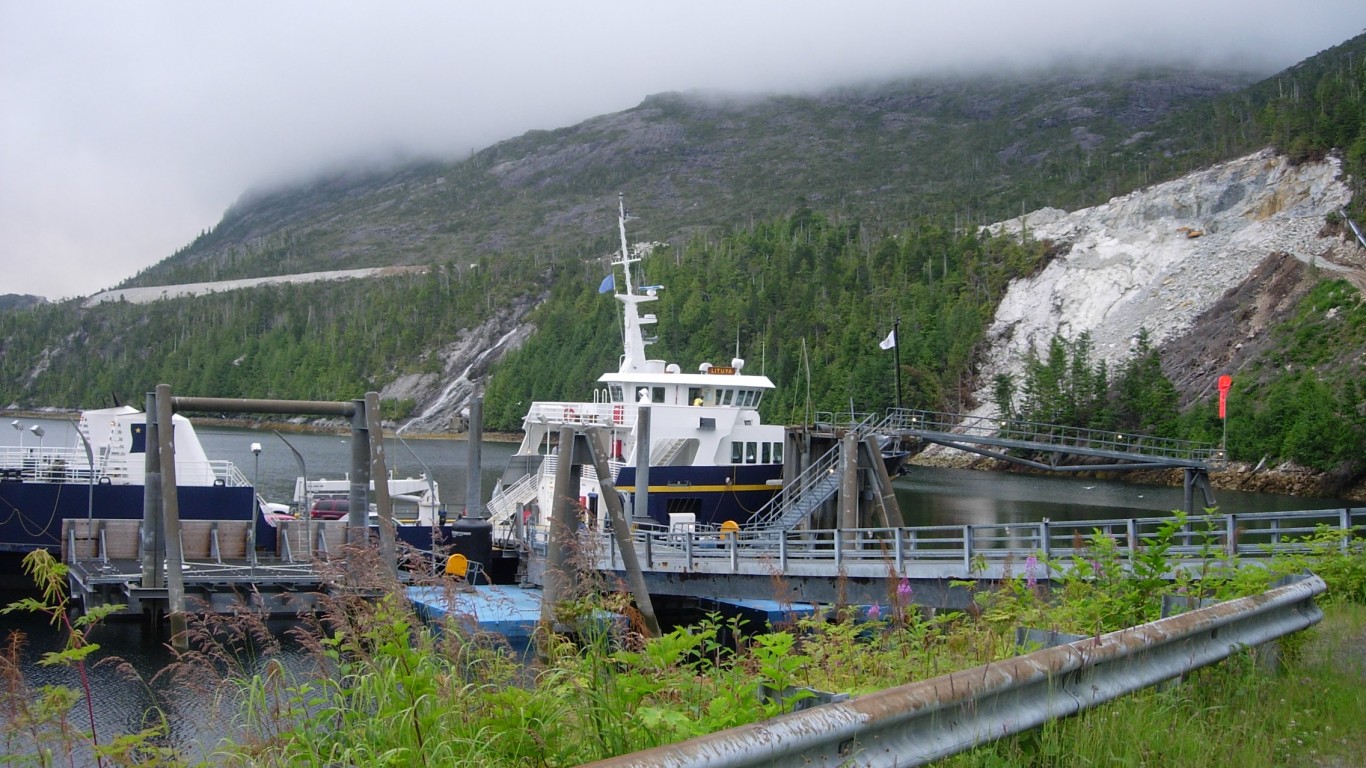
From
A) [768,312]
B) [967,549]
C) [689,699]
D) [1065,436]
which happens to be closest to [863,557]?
[967,549]

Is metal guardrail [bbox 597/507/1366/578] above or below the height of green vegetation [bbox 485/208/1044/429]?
below

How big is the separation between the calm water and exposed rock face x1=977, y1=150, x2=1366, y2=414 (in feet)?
71.6

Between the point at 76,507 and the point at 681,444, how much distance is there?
15462 millimetres

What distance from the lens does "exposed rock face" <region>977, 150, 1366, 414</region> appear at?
275 feet

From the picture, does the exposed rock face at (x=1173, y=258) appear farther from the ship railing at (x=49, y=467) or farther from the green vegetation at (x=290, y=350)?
the green vegetation at (x=290, y=350)

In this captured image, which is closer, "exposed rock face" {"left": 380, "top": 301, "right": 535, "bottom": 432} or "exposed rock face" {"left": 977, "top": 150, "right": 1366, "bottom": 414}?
"exposed rock face" {"left": 977, "top": 150, "right": 1366, "bottom": 414}

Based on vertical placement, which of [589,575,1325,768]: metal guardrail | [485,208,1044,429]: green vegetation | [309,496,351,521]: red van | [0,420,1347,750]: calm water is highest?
[485,208,1044,429]: green vegetation

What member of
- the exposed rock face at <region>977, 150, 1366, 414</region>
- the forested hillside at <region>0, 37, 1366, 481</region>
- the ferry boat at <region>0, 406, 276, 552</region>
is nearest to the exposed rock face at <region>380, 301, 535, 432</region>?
the forested hillside at <region>0, 37, 1366, 481</region>

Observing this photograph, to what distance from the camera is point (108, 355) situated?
646 ft

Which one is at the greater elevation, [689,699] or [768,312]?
[768,312]

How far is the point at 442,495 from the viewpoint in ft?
174

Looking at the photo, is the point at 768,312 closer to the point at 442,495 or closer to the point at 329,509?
the point at 442,495

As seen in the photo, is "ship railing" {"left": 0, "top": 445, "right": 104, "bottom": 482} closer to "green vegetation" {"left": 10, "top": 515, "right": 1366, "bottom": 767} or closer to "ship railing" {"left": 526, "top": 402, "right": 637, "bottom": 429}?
"ship railing" {"left": 526, "top": 402, "right": 637, "bottom": 429}

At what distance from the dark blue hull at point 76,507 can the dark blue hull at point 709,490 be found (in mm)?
9647
